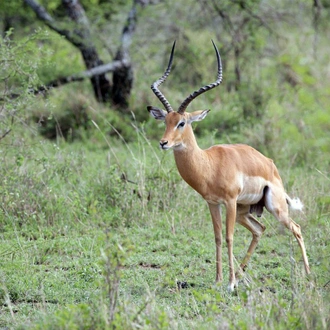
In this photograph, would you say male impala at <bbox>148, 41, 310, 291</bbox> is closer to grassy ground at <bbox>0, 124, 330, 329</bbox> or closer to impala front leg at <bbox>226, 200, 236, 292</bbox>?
impala front leg at <bbox>226, 200, 236, 292</bbox>

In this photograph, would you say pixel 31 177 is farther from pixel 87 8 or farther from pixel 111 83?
pixel 87 8

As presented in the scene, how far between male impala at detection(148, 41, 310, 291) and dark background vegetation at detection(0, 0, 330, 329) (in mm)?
338

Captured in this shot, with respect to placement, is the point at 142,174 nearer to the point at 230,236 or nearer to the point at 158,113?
the point at 158,113

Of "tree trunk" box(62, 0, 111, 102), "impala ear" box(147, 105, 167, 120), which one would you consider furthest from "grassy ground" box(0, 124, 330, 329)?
"tree trunk" box(62, 0, 111, 102)

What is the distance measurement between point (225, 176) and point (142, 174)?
1.86m

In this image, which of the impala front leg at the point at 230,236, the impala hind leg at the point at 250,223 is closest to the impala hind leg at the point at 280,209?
the impala hind leg at the point at 250,223

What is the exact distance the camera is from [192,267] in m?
5.91

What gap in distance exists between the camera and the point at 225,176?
18.2ft

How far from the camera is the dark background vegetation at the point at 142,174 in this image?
4219 mm

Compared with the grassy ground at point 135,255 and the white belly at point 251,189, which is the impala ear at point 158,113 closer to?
the white belly at point 251,189

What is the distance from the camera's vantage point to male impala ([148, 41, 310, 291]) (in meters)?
5.48

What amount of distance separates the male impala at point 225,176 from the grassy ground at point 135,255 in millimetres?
253

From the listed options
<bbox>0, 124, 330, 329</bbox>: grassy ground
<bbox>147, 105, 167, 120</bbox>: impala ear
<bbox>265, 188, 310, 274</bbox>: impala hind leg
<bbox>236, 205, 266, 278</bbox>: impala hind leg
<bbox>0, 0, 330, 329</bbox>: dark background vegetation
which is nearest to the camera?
<bbox>0, 124, 330, 329</bbox>: grassy ground

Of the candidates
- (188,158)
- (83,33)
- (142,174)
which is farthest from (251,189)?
(83,33)
